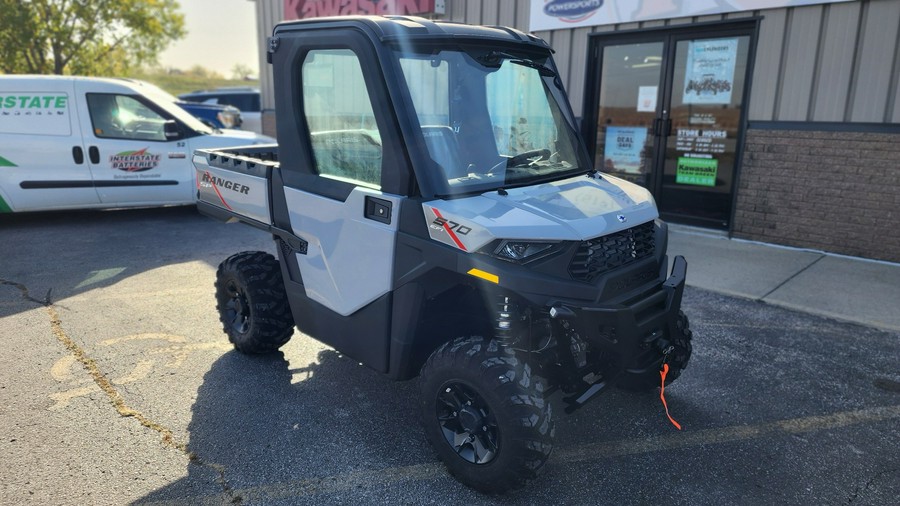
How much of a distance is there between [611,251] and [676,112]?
20.4 ft

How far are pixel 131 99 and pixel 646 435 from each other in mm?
8081

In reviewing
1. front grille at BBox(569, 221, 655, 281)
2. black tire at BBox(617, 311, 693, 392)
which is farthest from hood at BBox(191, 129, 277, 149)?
front grille at BBox(569, 221, 655, 281)

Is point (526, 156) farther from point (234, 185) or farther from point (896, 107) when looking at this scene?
point (896, 107)

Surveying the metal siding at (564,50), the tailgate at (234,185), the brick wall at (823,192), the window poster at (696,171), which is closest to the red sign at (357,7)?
the metal siding at (564,50)

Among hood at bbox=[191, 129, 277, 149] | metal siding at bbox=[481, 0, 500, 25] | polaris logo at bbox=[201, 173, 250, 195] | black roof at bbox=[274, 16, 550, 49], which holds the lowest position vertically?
polaris logo at bbox=[201, 173, 250, 195]

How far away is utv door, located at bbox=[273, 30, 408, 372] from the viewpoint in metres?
3.03

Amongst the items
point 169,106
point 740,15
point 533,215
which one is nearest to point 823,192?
point 740,15

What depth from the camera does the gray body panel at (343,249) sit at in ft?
10.2

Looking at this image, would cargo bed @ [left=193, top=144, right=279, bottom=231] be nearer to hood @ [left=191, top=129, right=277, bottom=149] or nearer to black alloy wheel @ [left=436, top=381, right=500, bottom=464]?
black alloy wheel @ [left=436, top=381, right=500, bottom=464]

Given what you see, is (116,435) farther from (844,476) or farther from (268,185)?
(844,476)

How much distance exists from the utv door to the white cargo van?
575 centimetres

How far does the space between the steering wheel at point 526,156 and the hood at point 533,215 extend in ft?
0.56

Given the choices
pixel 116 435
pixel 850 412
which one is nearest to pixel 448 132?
pixel 116 435

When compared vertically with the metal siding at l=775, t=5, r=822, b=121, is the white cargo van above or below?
below
